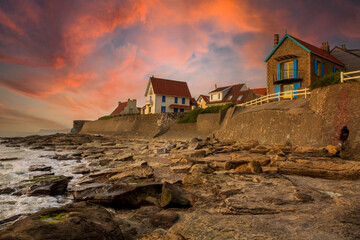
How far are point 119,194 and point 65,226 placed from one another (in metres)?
2.19

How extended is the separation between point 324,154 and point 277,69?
18282 mm

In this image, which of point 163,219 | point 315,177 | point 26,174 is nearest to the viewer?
point 163,219

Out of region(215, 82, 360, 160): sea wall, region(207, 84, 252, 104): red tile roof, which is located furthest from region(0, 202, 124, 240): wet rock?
region(207, 84, 252, 104): red tile roof

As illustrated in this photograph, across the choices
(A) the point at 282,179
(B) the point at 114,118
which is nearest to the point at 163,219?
(A) the point at 282,179

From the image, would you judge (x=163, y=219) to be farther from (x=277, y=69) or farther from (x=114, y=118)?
(x=114, y=118)

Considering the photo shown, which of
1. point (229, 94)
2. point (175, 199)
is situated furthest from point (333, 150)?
point (229, 94)

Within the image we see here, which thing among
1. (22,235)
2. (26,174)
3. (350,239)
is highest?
(22,235)

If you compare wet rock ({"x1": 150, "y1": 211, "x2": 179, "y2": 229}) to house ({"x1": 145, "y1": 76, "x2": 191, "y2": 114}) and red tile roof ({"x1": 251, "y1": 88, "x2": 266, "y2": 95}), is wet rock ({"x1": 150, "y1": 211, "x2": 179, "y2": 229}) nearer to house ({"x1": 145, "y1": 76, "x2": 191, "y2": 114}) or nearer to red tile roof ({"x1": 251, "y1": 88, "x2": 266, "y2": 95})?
house ({"x1": 145, "y1": 76, "x2": 191, "y2": 114})

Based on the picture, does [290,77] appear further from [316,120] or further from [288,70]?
[316,120]

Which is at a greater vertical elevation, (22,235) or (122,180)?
(22,235)

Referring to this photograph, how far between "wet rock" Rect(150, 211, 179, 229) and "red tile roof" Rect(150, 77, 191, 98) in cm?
3813

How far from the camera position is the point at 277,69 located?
2389 centimetres

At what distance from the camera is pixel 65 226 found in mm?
2080

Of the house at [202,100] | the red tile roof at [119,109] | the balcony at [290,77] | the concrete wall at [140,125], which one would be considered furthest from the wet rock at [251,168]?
the red tile roof at [119,109]
